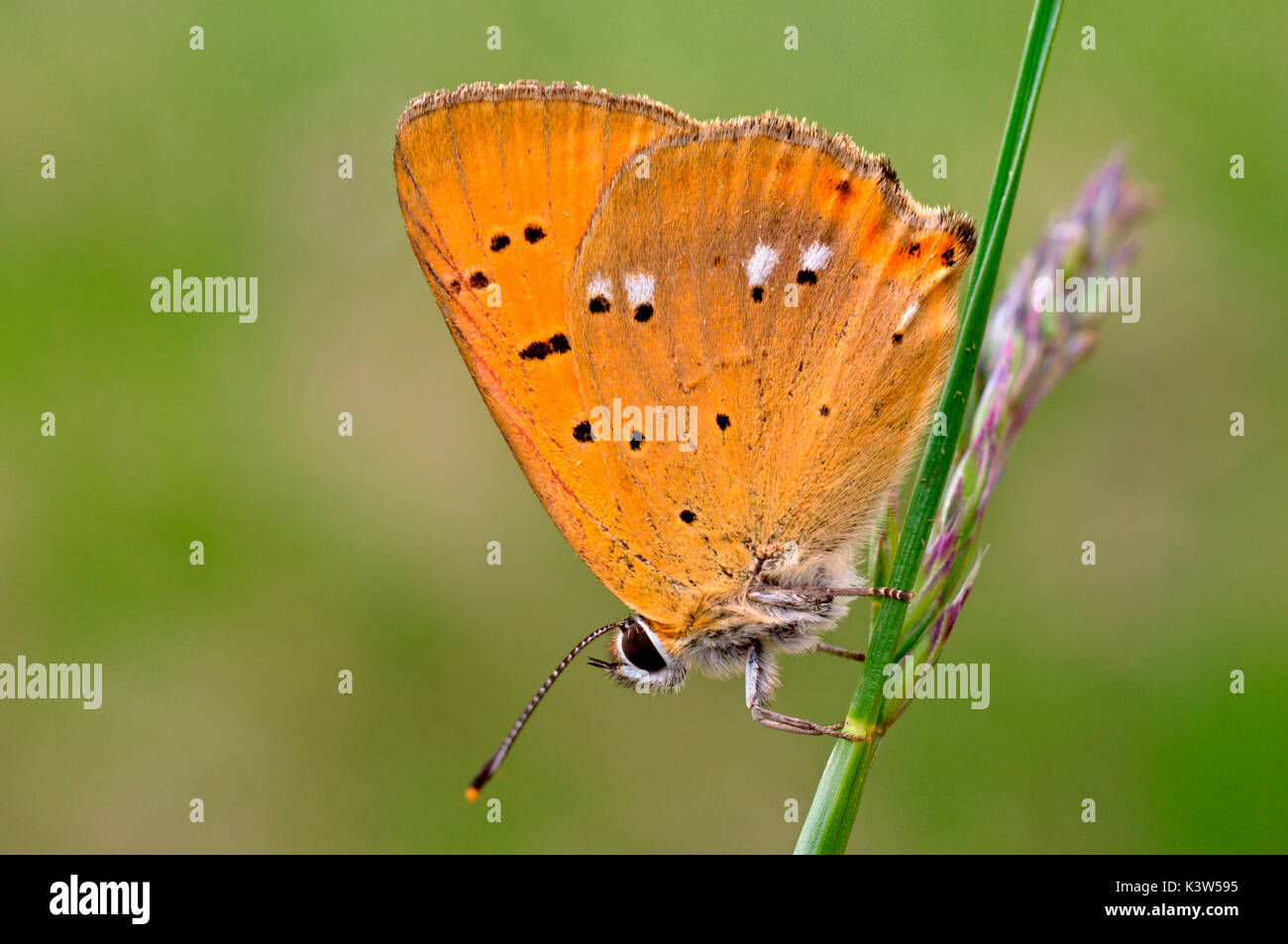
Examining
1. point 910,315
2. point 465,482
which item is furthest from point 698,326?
point 465,482

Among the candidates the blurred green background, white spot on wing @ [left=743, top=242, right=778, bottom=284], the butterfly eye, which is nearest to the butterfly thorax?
the butterfly eye

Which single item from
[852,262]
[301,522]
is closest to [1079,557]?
[852,262]

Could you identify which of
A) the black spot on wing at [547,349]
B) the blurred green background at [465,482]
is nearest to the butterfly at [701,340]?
the black spot on wing at [547,349]

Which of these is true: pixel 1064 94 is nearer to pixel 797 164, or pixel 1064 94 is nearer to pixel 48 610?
pixel 797 164

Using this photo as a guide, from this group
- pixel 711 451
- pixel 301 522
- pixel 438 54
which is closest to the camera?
pixel 711 451

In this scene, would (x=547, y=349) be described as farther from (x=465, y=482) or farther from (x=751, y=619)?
(x=465, y=482)
